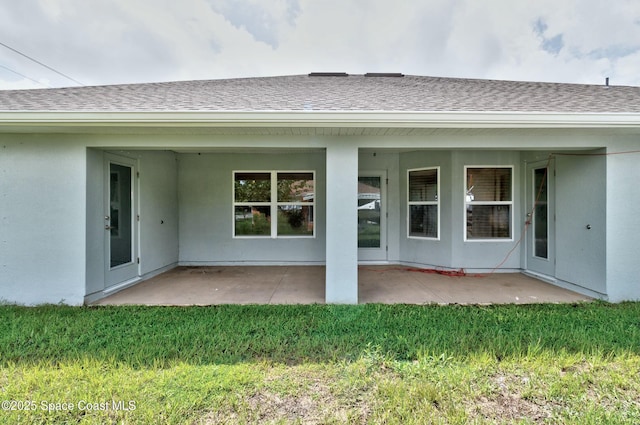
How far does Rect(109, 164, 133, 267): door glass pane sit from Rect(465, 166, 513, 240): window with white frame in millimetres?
6863

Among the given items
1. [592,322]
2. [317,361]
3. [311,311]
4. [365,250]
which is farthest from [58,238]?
[592,322]

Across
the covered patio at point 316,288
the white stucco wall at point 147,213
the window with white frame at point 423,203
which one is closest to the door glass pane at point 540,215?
the covered patio at point 316,288

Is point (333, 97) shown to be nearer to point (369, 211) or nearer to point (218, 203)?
point (369, 211)

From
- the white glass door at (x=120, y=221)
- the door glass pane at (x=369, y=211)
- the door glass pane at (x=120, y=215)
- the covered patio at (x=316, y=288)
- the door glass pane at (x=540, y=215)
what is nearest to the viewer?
the covered patio at (x=316, y=288)

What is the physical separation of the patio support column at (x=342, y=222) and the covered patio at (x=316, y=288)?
1.22ft

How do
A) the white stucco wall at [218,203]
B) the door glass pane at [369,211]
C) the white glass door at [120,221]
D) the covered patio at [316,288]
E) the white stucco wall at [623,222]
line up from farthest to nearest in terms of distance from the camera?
the door glass pane at [369,211]
the white stucco wall at [218,203]
the white glass door at [120,221]
the covered patio at [316,288]
the white stucco wall at [623,222]

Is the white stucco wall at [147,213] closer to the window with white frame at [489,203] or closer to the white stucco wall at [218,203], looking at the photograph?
the white stucco wall at [218,203]

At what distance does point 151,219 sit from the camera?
6.14m

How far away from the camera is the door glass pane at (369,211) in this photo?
736cm

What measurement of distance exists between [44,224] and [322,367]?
187 inches

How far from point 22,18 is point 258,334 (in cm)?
1490

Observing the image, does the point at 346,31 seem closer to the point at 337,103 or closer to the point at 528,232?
the point at 337,103

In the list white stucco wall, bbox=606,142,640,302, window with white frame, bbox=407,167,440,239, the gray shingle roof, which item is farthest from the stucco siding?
window with white frame, bbox=407,167,440,239

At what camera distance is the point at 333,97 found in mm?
5301
